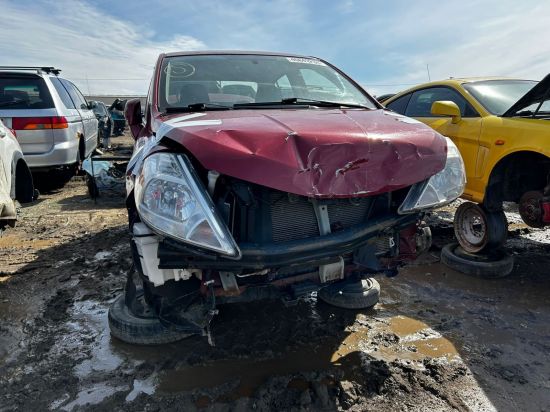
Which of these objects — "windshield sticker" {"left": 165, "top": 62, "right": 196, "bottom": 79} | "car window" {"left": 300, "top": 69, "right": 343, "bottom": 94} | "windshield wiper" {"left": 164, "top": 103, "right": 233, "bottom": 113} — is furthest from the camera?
"car window" {"left": 300, "top": 69, "right": 343, "bottom": 94}

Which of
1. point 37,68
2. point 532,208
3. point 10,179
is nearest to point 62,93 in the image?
point 37,68

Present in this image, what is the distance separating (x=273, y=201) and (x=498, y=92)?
12.5 ft

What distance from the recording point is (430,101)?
5.32m

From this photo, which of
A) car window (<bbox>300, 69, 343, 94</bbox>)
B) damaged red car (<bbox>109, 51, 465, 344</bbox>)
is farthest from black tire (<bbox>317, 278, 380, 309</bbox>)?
car window (<bbox>300, 69, 343, 94</bbox>)

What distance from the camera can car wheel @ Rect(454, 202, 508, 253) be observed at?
4047mm

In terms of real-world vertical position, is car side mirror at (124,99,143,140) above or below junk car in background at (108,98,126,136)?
above

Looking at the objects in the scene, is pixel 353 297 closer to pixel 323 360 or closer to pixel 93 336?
pixel 323 360

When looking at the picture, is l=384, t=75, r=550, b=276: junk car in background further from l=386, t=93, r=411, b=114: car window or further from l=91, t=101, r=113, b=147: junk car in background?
l=91, t=101, r=113, b=147: junk car in background

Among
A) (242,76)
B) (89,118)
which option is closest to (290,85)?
(242,76)

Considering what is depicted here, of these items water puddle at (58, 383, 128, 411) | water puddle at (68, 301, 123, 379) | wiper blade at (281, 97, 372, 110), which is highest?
wiper blade at (281, 97, 372, 110)

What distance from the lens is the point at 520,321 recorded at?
3.13m

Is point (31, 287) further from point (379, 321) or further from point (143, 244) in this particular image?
point (379, 321)

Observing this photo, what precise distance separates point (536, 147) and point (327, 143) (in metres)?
2.51

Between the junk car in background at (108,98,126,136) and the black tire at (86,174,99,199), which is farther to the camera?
the junk car in background at (108,98,126,136)
